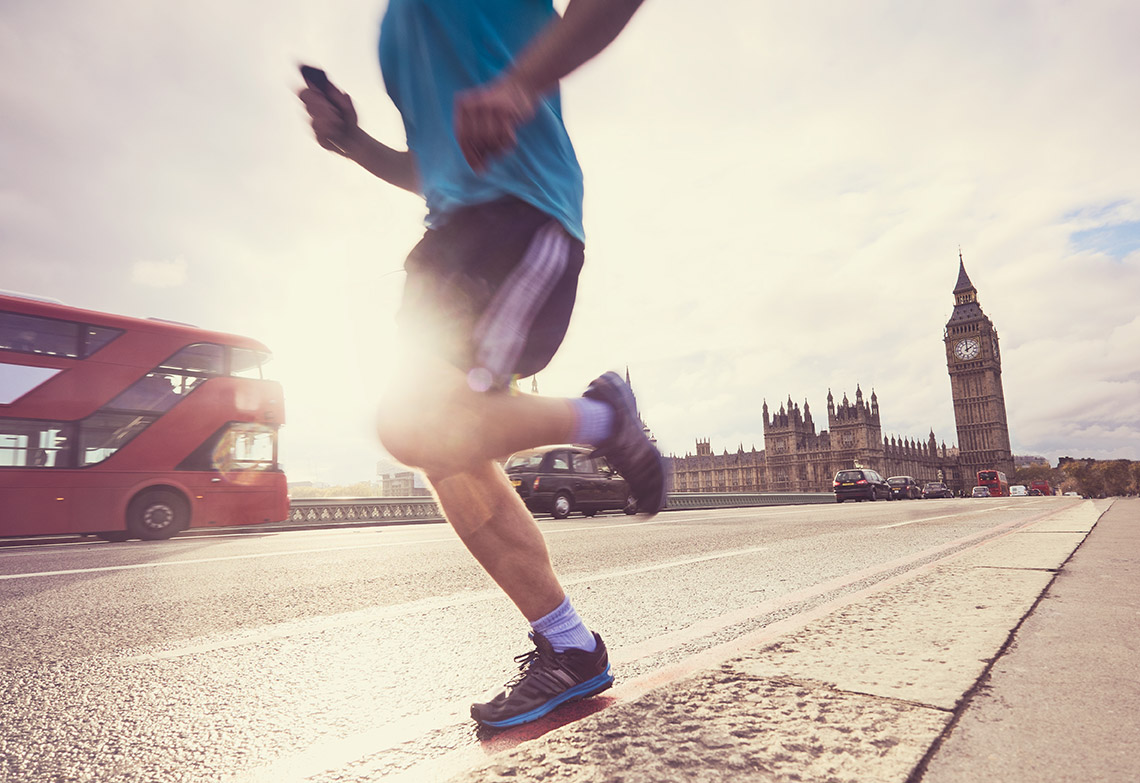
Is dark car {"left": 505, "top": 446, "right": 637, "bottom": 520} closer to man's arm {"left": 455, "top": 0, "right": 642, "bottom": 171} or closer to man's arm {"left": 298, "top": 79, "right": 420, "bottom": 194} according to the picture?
man's arm {"left": 298, "top": 79, "right": 420, "bottom": 194}

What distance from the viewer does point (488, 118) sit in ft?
4.29

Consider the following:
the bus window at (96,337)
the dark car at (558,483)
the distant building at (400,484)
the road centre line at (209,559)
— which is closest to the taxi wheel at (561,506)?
the dark car at (558,483)

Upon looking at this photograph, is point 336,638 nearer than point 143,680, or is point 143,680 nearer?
point 143,680

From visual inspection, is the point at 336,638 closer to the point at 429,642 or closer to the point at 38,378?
the point at 429,642

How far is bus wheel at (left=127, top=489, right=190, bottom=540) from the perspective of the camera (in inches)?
374

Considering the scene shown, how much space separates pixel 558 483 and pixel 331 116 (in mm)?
12210

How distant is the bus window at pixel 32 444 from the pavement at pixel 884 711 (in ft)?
33.1

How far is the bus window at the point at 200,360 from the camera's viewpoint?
386 inches

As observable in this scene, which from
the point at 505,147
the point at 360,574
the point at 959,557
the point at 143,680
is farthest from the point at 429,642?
the point at 959,557

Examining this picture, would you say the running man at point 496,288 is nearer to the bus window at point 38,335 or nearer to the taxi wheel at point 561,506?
the bus window at point 38,335

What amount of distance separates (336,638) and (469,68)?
1746mm

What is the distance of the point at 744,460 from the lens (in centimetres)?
8912

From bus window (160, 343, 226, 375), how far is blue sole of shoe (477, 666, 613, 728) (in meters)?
10.2

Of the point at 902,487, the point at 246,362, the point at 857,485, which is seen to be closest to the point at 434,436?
the point at 246,362
